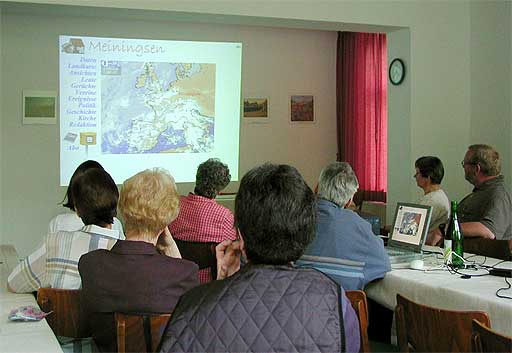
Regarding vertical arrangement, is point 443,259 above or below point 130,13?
below

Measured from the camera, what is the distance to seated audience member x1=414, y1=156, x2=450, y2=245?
453 centimetres

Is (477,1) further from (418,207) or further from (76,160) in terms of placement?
(76,160)

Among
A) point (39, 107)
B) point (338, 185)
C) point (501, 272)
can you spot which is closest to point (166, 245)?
point (338, 185)

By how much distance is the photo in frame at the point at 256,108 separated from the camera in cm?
746

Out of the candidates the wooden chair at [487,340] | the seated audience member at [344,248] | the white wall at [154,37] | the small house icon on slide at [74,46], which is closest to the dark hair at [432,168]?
the seated audience member at [344,248]

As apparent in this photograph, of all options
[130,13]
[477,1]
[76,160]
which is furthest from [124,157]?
[477,1]

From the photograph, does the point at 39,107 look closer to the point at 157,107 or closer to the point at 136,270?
the point at 157,107

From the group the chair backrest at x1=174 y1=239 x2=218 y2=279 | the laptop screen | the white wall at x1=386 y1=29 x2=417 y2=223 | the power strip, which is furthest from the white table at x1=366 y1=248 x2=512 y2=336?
the white wall at x1=386 y1=29 x2=417 y2=223

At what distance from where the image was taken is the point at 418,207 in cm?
354

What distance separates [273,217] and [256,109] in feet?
19.5

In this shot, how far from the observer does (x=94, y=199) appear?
2.77 meters

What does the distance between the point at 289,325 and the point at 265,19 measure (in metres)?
4.03

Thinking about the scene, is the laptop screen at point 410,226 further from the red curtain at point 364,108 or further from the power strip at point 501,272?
the red curtain at point 364,108

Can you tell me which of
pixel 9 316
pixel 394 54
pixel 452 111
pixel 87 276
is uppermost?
pixel 394 54
